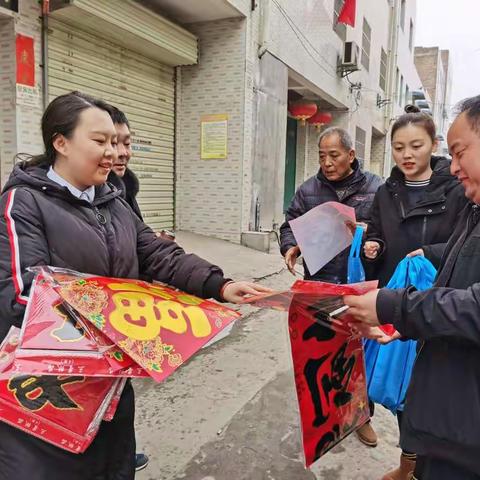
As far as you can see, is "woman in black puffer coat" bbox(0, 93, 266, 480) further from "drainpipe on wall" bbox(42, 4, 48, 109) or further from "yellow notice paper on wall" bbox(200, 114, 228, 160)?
"yellow notice paper on wall" bbox(200, 114, 228, 160)

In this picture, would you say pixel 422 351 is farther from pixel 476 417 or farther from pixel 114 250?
pixel 114 250

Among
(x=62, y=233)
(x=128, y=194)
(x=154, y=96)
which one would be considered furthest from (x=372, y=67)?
(x=62, y=233)

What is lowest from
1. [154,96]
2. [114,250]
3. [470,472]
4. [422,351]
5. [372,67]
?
[470,472]

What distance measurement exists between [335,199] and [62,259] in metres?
2.03

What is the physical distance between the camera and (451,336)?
4.28ft

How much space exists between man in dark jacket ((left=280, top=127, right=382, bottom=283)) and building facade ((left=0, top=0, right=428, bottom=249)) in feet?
11.7

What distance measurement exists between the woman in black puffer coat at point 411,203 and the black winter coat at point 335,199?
0.43 m

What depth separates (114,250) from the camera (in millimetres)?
1690

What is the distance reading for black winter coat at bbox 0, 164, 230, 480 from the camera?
1432 millimetres

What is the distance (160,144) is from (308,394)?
6.80 m

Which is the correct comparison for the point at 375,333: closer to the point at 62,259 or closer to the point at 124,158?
the point at 62,259

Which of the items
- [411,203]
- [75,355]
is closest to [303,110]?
[411,203]

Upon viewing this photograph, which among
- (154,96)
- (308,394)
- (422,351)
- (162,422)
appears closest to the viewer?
(422,351)

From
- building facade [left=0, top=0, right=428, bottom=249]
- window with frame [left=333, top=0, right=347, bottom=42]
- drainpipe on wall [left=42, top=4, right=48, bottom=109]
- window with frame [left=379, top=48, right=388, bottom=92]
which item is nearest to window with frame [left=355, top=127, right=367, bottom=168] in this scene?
window with frame [left=379, top=48, right=388, bottom=92]
